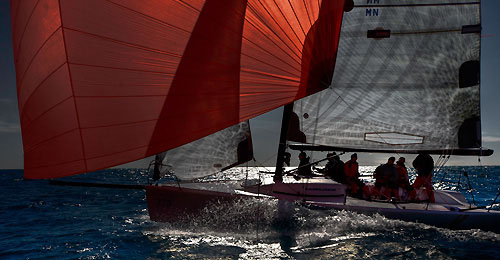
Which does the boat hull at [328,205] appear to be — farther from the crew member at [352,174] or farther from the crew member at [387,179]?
the crew member at [352,174]

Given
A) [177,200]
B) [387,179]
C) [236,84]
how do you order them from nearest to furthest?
[236,84] → [177,200] → [387,179]

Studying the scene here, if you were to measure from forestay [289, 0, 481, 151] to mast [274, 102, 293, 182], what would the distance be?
0.24 m

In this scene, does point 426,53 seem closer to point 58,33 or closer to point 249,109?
point 249,109

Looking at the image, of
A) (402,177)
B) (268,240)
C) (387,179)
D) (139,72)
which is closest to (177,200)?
(268,240)

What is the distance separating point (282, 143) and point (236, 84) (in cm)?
352

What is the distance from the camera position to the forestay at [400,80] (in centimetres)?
986

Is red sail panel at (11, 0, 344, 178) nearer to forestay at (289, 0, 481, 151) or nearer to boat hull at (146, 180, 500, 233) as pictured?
boat hull at (146, 180, 500, 233)

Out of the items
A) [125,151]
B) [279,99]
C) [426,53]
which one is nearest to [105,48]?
[125,151]

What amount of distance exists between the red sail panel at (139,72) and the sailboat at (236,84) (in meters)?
0.02

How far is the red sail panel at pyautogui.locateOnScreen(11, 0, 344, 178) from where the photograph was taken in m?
5.57

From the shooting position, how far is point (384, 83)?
9.95 metres

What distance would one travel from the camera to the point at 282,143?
9.88m

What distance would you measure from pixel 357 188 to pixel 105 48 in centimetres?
704

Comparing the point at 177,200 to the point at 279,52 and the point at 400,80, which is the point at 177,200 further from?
the point at 400,80
